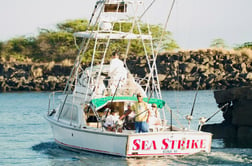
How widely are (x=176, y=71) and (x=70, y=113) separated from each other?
39395mm

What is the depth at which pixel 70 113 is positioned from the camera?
77.9 ft

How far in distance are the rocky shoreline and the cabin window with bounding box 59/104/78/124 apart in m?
31.2

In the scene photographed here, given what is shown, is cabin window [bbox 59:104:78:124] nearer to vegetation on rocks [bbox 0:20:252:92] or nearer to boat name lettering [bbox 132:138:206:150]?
boat name lettering [bbox 132:138:206:150]

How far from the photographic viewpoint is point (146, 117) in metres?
20.6

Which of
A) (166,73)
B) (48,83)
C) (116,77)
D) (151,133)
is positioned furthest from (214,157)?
(48,83)

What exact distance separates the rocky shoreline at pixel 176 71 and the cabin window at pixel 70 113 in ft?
102

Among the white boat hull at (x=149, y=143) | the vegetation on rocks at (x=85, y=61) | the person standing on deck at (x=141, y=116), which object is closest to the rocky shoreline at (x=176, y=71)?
the vegetation on rocks at (x=85, y=61)

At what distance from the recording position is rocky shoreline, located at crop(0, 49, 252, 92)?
60.3 metres

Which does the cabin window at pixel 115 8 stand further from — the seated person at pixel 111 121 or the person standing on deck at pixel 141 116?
the person standing on deck at pixel 141 116

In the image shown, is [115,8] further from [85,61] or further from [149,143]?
[85,61]

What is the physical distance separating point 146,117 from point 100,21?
15.7 feet

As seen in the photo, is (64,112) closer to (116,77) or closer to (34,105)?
(116,77)

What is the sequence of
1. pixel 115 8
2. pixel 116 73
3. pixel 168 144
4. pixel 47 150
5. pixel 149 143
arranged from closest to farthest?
pixel 149 143 < pixel 168 144 < pixel 115 8 < pixel 116 73 < pixel 47 150

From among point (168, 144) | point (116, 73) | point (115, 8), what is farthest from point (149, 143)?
point (115, 8)
